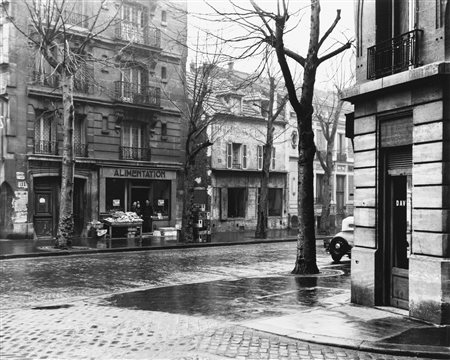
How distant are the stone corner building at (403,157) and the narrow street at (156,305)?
1487 millimetres

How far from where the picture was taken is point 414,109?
30.9ft

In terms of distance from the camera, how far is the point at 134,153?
101 ft

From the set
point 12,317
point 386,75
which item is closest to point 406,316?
point 386,75

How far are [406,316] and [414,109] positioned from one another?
339 cm

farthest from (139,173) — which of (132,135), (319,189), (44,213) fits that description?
(319,189)

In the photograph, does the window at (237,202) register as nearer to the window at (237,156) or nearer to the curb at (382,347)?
the window at (237,156)

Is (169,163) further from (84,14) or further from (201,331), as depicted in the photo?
(201,331)

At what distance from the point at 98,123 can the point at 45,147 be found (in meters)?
3.19

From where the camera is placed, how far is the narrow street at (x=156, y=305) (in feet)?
23.9

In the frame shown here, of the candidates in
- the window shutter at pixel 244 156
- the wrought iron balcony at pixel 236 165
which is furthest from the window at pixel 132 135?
the window shutter at pixel 244 156

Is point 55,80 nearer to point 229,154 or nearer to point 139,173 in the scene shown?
point 139,173

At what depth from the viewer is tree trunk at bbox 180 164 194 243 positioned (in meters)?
25.4

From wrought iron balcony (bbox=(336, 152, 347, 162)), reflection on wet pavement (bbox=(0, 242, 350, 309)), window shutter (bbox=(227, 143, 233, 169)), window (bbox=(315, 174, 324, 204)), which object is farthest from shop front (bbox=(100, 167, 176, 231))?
wrought iron balcony (bbox=(336, 152, 347, 162))

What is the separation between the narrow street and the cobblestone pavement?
0.01 m
